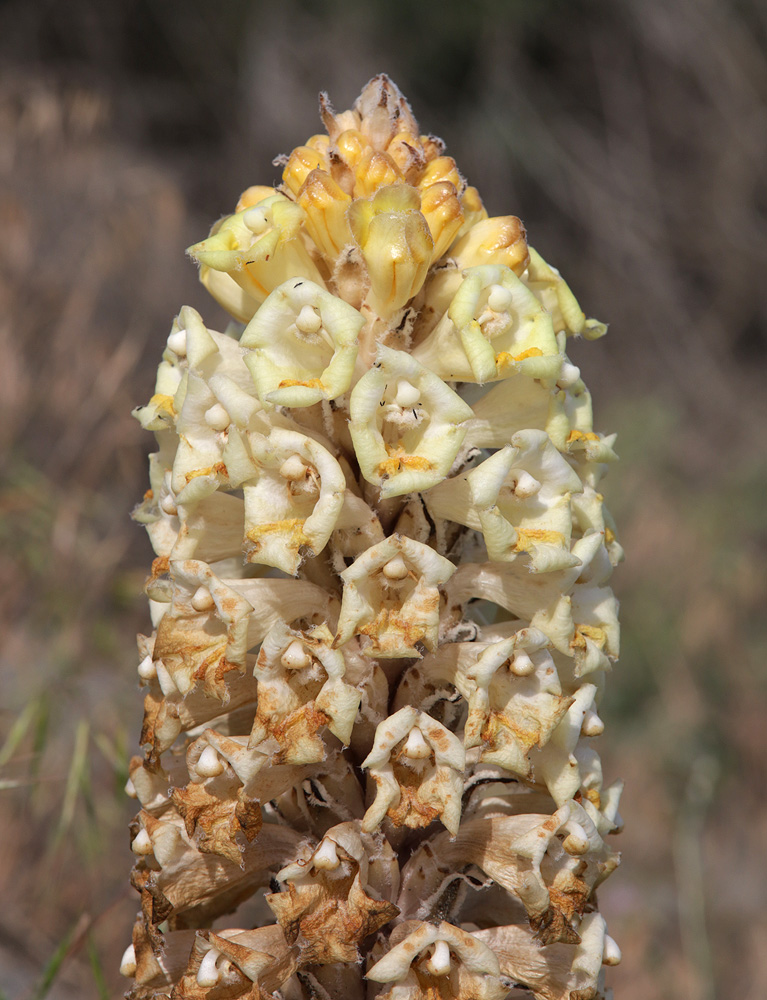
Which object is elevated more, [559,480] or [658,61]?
[658,61]

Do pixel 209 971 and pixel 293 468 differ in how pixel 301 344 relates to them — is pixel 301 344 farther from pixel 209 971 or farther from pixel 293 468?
pixel 209 971

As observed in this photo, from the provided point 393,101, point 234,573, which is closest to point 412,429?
point 234,573

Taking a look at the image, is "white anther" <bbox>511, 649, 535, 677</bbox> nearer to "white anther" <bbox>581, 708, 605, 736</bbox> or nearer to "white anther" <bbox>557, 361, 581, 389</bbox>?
"white anther" <bbox>581, 708, 605, 736</bbox>

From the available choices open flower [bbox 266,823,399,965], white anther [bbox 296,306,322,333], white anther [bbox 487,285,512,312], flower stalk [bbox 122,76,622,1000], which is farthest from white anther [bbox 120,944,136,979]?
white anther [bbox 487,285,512,312]

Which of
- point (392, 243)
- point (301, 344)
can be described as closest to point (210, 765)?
point (301, 344)

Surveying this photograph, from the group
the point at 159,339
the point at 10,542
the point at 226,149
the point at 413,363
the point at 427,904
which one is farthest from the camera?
the point at 226,149

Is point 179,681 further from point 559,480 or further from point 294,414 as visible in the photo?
point 559,480
